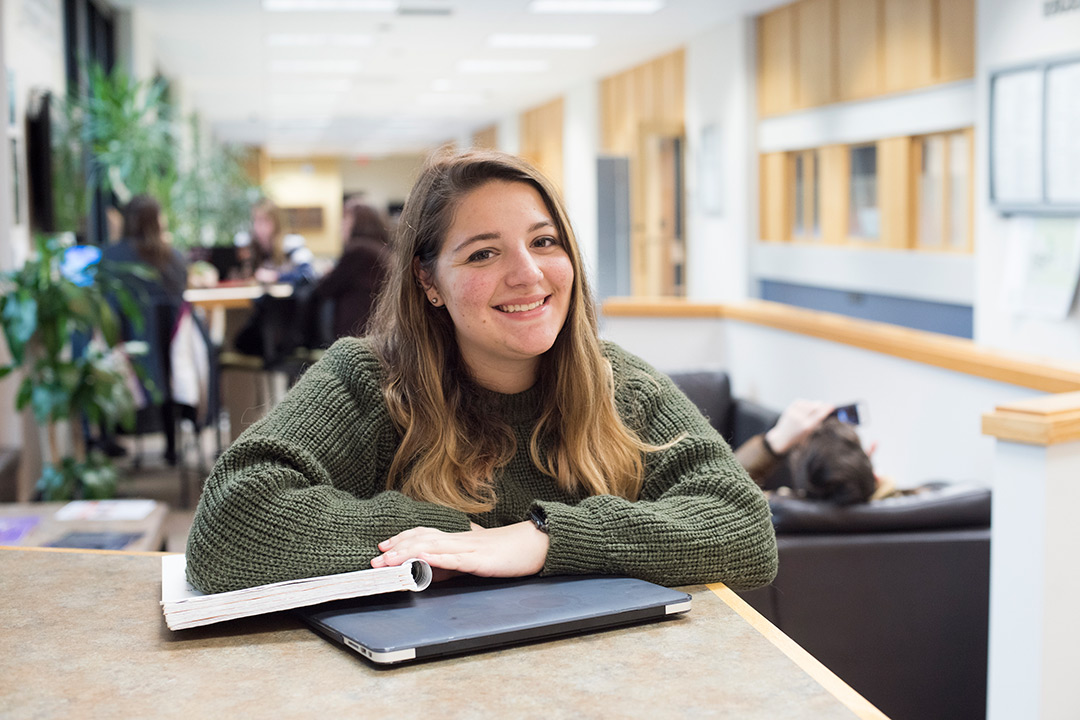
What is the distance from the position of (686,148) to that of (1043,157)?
18.1 ft

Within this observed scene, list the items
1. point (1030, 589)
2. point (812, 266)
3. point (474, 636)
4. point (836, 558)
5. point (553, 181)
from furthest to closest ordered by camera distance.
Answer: point (812, 266), point (836, 558), point (1030, 589), point (553, 181), point (474, 636)

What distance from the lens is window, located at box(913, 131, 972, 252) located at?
676 centimetres

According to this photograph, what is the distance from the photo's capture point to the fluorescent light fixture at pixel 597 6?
836 centimetres

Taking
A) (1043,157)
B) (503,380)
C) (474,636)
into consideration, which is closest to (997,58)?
(1043,157)

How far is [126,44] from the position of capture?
340 inches

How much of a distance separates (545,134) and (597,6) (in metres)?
7.65

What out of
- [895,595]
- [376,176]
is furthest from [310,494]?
A: [376,176]

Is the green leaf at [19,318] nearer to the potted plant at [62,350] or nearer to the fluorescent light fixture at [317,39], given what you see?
the potted plant at [62,350]

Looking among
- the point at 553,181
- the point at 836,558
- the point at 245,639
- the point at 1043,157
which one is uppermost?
the point at 1043,157

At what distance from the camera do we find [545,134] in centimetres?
1617

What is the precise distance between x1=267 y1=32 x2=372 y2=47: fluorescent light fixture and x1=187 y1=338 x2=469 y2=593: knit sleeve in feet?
27.9

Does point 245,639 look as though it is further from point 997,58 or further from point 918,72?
point 918,72

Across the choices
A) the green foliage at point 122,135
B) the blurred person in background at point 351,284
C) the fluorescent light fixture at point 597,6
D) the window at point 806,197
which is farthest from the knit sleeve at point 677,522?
the window at point 806,197

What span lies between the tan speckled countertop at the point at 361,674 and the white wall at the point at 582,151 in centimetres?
1237
